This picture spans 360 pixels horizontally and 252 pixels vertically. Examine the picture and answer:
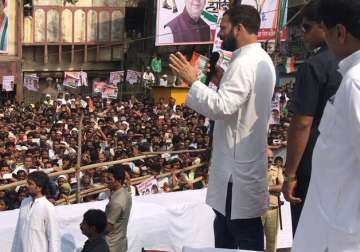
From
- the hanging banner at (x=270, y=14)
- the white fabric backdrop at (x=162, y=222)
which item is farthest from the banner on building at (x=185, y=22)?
the white fabric backdrop at (x=162, y=222)

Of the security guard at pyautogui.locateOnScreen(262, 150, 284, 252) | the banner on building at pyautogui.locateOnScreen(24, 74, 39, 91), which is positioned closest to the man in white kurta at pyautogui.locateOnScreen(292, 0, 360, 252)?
the security guard at pyautogui.locateOnScreen(262, 150, 284, 252)

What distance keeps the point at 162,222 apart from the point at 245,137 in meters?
2.73

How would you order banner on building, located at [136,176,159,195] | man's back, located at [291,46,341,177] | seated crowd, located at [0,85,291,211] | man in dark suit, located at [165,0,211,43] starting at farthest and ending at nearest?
man in dark suit, located at [165,0,211,43] < seated crowd, located at [0,85,291,211] < banner on building, located at [136,176,159,195] < man's back, located at [291,46,341,177]

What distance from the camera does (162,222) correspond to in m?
5.41

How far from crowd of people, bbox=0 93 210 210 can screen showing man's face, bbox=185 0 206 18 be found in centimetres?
362

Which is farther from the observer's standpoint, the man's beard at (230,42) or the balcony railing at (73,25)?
the balcony railing at (73,25)

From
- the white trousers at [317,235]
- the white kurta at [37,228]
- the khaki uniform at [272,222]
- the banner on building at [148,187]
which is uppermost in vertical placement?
the white trousers at [317,235]

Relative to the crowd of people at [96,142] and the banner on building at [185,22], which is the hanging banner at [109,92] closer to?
the crowd of people at [96,142]

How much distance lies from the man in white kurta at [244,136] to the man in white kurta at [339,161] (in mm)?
813

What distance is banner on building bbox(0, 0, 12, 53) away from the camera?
21.0 meters

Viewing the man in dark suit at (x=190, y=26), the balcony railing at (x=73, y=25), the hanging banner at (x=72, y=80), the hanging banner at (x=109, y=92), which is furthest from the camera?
the balcony railing at (x=73, y=25)

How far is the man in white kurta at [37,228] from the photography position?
14.7 ft

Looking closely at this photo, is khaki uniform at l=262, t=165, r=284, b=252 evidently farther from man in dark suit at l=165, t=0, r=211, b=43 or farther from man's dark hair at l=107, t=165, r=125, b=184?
man in dark suit at l=165, t=0, r=211, b=43

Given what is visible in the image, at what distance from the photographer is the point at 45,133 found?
39.5 feet
